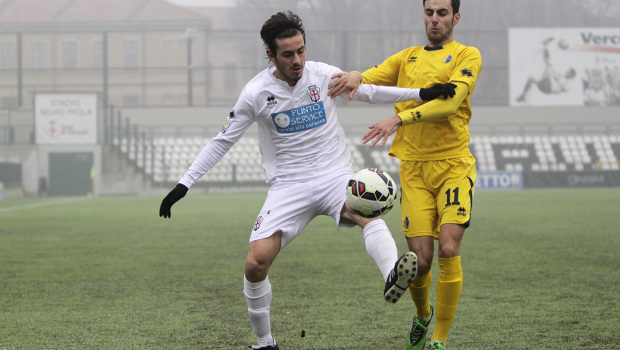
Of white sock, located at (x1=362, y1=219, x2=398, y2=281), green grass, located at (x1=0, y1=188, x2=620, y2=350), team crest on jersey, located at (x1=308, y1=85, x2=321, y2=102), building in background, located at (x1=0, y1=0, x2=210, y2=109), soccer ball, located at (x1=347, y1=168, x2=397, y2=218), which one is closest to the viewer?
white sock, located at (x1=362, y1=219, x2=398, y2=281)

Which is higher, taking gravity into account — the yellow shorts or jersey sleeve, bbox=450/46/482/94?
jersey sleeve, bbox=450/46/482/94

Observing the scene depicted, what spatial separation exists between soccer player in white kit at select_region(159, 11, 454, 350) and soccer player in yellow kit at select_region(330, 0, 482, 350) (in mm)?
172

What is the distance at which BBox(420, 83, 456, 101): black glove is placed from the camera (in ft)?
15.1

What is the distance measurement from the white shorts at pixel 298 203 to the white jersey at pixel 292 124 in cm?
8

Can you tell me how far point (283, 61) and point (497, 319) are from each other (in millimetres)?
2413

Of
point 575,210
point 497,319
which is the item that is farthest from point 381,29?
point 497,319

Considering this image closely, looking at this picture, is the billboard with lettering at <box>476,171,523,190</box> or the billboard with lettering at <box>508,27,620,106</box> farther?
the billboard with lettering at <box>508,27,620,106</box>

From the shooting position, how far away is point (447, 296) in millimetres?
4629

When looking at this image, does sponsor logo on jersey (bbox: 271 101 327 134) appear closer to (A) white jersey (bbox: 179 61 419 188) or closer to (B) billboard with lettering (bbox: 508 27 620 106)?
(A) white jersey (bbox: 179 61 419 188)

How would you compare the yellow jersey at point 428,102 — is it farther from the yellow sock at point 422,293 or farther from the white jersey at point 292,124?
the yellow sock at point 422,293

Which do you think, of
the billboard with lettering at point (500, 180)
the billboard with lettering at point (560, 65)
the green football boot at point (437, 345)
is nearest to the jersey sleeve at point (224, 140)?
the green football boot at point (437, 345)

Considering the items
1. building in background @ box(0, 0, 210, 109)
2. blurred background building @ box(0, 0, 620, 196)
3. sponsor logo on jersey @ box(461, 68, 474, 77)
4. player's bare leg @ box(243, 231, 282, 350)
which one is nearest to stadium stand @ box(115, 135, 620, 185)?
blurred background building @ box(0, 0, 620, 196)

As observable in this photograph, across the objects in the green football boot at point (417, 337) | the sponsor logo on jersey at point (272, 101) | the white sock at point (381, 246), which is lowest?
the green football boot at point (417, 337)

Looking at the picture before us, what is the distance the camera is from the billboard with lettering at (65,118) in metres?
33.3
